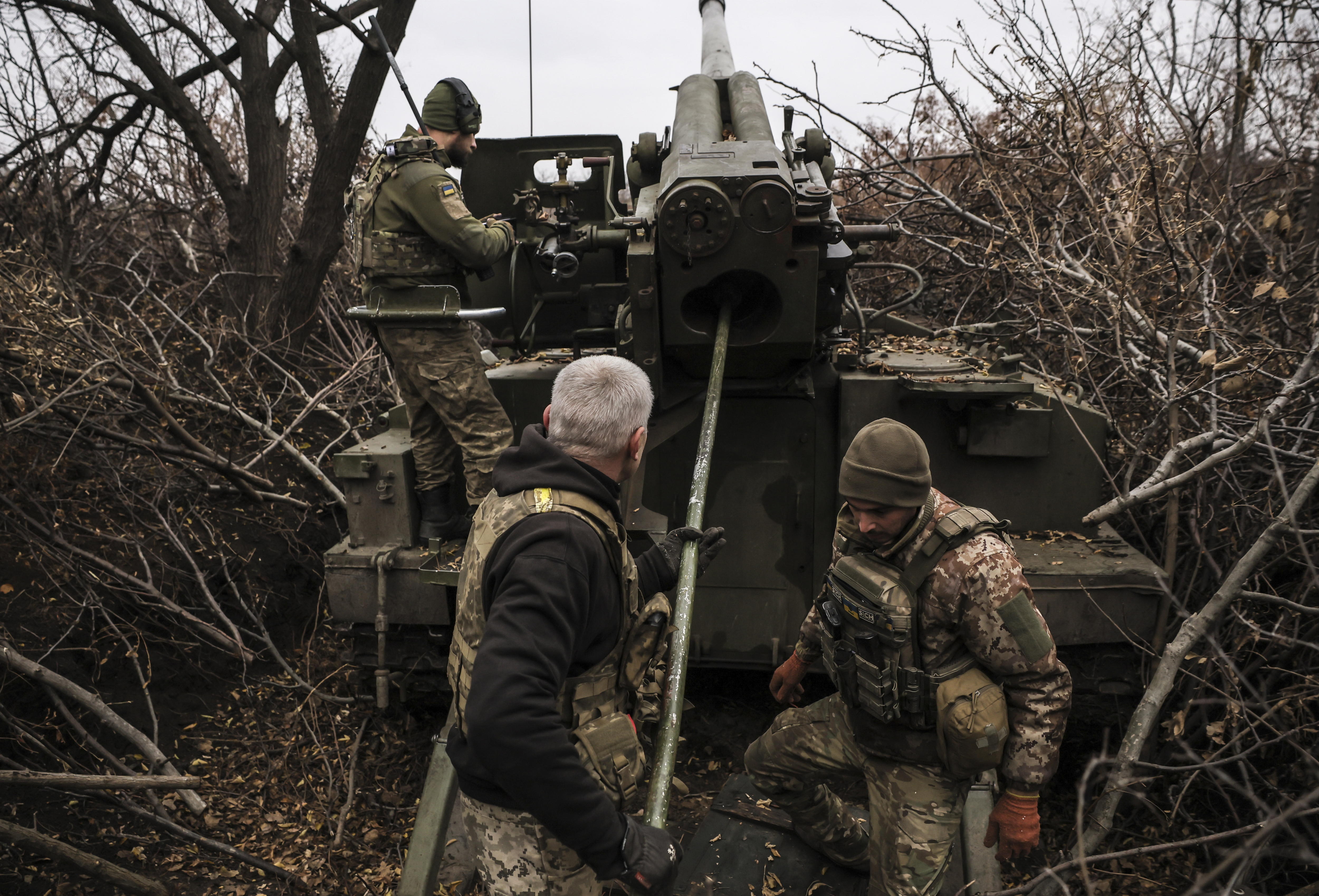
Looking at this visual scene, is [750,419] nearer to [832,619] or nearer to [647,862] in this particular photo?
[832,619]

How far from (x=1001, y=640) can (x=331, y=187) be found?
7620 mm

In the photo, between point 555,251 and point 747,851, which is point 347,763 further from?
point 555,251

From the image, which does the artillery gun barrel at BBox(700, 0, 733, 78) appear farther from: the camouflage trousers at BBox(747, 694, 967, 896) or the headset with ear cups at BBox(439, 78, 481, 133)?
the camouflage trousers at BBox(747, 694, 967, 896)

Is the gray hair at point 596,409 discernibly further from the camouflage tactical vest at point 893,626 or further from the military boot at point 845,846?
the military boot at point 845,846

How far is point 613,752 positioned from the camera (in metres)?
2.46

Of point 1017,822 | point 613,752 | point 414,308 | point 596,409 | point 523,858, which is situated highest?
point 414,308

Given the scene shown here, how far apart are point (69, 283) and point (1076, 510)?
21.8 ft

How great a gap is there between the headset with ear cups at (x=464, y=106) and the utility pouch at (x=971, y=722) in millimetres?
3256

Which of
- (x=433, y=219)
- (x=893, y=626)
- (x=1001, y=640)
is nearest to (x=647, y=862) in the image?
(x=893, y=626)

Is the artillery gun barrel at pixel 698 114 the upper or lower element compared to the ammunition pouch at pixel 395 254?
upper

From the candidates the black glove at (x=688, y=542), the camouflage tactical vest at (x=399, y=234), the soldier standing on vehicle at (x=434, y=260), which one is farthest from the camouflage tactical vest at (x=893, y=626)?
the camouflage tactical vest at (x=399, y=234)

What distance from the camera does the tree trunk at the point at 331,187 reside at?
27.3 ft

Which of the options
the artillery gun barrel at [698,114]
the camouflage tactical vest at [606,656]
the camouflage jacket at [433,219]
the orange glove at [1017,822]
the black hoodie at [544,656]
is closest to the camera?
the black hoodie at [544,656]

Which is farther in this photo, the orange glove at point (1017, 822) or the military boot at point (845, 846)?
the military boot at point (845, 846)
